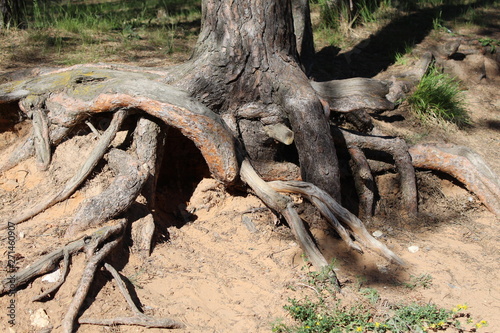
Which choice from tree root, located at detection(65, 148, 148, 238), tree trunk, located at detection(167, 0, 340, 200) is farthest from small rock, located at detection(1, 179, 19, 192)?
tree trunk, located at detection(167, 0, 340, 200)

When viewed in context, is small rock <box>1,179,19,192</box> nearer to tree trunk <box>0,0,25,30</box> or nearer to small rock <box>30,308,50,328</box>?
small rock <box>30,308,50,328</box>

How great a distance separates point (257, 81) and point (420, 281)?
2234 mm

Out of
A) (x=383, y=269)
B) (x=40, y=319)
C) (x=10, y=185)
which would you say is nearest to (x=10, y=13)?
(x=10, y=185)

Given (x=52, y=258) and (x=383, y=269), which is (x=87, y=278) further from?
(x=383, y=269)

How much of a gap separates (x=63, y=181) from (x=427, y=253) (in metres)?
3.22

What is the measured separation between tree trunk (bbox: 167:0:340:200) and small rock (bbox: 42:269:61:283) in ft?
6.41

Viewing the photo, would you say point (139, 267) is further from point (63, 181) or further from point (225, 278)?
point (63, 181)

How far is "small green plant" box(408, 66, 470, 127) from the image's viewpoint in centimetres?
711

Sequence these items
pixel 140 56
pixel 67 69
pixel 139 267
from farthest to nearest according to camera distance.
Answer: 1. pixel 140 56
2. pixel 67 69
3. pixel 139 267

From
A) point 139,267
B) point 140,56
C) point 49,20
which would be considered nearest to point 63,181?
point 139,267

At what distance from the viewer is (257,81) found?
201 inches

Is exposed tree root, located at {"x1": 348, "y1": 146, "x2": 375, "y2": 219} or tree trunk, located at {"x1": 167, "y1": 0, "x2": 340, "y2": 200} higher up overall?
tree trunk, located at {"x1": 167, "y1": 0, "x2": 340, "y2": 200}

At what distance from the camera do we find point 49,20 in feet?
28.1

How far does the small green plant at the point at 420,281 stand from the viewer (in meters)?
4.43
